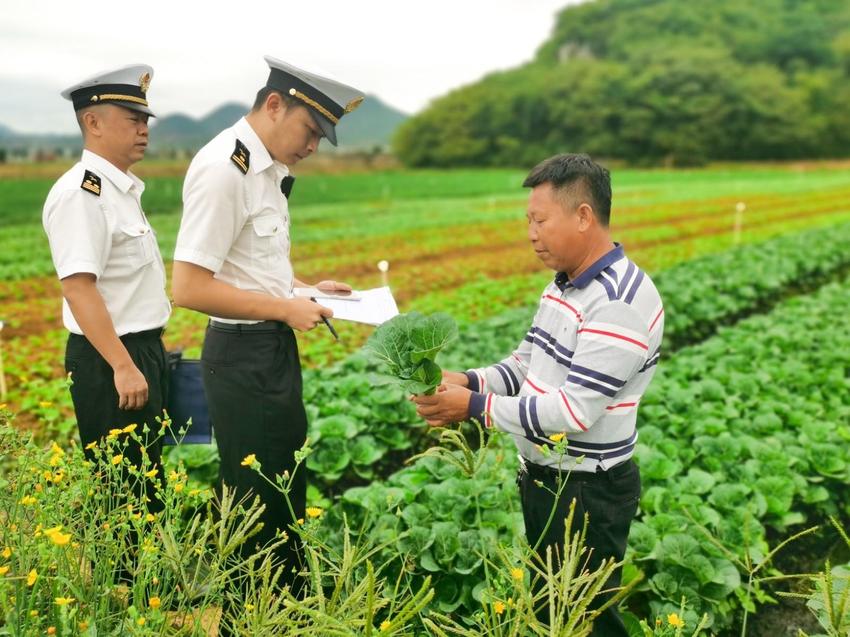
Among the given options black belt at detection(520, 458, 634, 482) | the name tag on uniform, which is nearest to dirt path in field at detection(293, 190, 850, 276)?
the name tag on uniform

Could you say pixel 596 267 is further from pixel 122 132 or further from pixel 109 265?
pixel 122 132

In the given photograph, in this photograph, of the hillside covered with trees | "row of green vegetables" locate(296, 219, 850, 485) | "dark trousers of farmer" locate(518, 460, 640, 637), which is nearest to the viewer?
"dark trousers of farmer" locate(518, 460, 640, 637)

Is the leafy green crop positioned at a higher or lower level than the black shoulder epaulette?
lower

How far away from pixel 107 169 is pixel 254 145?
0.70m

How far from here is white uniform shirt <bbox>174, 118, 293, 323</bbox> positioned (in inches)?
84.3

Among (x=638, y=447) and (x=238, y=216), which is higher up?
(x=238, y=216)

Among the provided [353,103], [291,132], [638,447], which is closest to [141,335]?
[291,132]

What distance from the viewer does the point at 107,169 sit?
252 cm

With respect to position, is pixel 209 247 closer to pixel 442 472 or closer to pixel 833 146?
pixel 442 472

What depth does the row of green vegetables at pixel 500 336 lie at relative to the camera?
13.2 feet

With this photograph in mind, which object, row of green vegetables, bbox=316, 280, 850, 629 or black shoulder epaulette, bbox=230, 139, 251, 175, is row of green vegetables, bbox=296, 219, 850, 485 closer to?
row of green vegetables, bbox=316, 280, 850, 629

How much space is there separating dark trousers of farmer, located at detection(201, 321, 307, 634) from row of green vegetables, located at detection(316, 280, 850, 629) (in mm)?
446

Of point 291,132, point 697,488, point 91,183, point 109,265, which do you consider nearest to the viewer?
point 291,132

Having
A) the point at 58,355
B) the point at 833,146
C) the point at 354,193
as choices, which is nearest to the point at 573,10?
the point at 833,146
